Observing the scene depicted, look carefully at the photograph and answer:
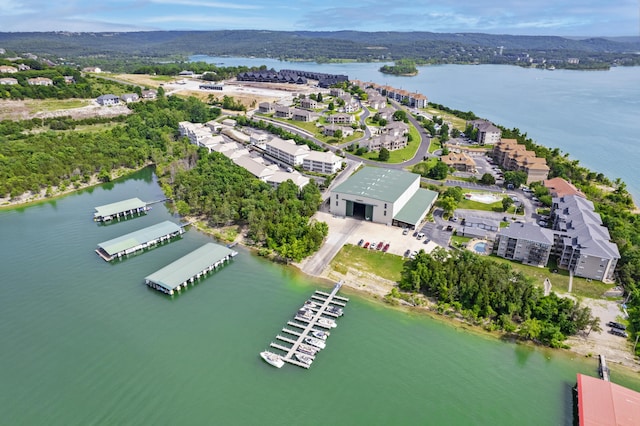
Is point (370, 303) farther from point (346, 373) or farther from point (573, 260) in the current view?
point (573, 260)

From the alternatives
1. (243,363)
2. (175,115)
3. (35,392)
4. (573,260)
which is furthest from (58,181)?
(573,260)

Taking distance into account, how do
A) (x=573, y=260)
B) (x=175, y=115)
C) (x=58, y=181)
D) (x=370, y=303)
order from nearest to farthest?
(x=370, y=303), (x=573, y=260), (x=58, y=181), (x=175, y=115)

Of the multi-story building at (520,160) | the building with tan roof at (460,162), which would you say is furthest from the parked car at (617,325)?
the building with tan roof at (460,162)

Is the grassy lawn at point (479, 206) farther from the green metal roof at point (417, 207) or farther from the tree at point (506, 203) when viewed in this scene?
the green metal roof at point (417, 207)

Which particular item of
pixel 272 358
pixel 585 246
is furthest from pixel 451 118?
pixel 272 358

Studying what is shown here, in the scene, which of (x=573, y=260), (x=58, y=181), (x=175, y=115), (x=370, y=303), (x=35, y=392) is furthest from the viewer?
(x=175, y=115)

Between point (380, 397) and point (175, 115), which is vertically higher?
point (175, 115)

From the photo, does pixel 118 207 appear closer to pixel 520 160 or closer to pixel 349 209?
pixel 349 209
